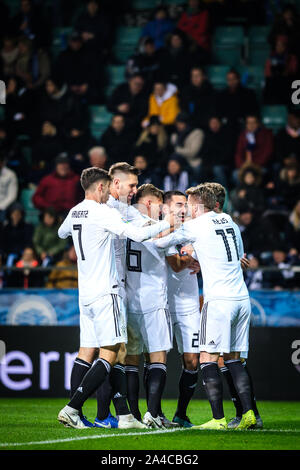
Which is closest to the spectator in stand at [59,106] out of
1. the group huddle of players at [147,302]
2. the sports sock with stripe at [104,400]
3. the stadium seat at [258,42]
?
the stadium seat at [258,42]

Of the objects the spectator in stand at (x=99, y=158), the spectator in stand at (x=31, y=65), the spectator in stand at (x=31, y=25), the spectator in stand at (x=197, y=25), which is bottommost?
the spectator in stand at (x=99, y=158)

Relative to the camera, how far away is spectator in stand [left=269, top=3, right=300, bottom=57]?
1398 cm

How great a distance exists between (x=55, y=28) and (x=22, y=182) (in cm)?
385

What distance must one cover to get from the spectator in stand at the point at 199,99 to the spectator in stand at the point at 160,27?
1.32 m

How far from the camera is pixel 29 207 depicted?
14352 mm

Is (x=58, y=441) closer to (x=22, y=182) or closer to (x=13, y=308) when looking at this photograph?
(x=13, y=308)

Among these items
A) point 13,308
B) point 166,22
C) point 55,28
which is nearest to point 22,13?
point 55,28

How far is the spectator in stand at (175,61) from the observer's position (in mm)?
14367

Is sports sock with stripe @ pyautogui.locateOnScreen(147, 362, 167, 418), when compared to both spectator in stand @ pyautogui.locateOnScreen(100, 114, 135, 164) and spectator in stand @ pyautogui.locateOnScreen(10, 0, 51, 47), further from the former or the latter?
spectator in stand @ pyautogui.locateOnScreen(10, 0, 51, 47)

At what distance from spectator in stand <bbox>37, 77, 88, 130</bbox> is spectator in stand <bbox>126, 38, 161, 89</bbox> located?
3.45 ft

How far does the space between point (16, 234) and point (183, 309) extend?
5.62 meters

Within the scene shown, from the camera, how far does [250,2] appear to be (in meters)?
15.3

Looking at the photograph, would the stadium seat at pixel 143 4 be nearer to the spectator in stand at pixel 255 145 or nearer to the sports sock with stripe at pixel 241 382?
the spectator in stand at pixel 255 145

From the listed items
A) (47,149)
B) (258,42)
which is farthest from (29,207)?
(258,42)
